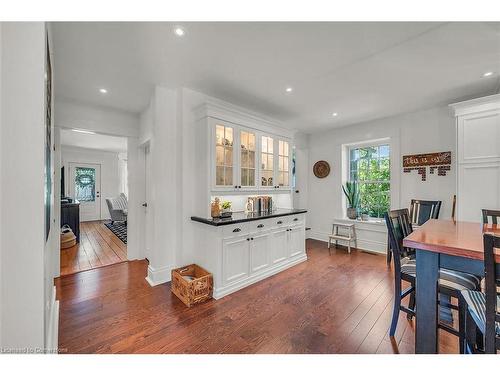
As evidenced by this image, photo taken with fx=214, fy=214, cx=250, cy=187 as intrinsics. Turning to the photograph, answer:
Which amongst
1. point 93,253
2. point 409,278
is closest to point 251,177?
point 409,278

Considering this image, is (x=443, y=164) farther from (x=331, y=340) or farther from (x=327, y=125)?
(x=331, y=340)

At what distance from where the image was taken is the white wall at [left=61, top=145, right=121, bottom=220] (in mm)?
6991

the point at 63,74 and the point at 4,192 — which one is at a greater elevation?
the point at 63,74

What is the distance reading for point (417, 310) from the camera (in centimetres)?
140

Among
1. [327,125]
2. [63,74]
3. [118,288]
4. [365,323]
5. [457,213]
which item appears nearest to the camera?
[365,323]

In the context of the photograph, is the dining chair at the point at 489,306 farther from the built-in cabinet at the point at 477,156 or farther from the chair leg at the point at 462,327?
the built-in cabinet at the point at 477,156

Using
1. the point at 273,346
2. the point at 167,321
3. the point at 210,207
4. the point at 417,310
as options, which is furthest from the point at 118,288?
the point at 417,310

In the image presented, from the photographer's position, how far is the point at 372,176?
4.31 meters

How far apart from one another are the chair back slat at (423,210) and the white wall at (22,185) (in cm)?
430

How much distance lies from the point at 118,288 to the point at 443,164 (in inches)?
193

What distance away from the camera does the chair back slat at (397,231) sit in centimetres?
171

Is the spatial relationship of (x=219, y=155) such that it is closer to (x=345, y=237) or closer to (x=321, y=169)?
(x=321, y=169)

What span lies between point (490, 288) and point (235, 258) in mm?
2051

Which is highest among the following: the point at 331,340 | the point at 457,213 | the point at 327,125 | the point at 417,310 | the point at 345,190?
the point at 327,125
